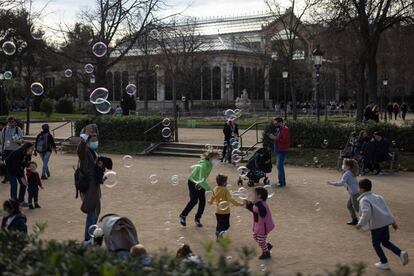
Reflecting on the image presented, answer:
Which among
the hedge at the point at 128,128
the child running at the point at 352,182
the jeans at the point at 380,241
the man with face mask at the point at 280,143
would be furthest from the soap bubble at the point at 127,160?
the jeans at the point at 380,241

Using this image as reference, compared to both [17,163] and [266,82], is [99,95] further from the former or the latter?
[266,82]

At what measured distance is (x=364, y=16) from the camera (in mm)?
32125

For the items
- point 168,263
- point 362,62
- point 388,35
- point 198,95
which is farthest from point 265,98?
point 168,263

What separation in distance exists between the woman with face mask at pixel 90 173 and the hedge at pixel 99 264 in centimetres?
406

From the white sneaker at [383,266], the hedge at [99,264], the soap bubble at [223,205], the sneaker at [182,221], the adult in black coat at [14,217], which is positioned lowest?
the white sneaker at [383,266]

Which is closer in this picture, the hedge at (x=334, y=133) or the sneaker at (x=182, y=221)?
the sneaker at (x=182, y=221)

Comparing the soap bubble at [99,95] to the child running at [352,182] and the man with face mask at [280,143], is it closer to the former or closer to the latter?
the man with face mask at [280,143]

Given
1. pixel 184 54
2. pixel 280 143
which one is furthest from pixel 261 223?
pixel 184 54

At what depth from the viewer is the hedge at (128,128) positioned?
2630 cm

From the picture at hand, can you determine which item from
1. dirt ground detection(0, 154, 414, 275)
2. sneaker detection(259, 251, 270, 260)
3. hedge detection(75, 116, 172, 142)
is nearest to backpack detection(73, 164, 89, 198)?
dirt ground detection(0, 154, 414, 275)

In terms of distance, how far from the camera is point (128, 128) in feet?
89.0

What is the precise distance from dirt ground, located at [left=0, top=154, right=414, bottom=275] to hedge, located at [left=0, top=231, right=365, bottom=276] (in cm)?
391

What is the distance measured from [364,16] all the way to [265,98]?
49.8 m

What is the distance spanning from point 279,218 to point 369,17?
2566cm
